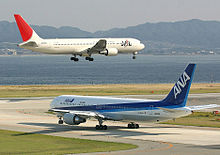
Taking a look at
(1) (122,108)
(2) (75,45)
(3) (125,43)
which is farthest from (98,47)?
(1) (122,108)

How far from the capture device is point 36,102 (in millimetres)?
103375

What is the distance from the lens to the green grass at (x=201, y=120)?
69.1m

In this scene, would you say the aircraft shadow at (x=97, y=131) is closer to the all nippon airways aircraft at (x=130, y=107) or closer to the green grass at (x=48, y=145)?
the all nippon airways aircraft at (x=130, y=107)

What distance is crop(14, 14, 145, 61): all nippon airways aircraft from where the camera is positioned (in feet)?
326

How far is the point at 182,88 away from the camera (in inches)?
2229

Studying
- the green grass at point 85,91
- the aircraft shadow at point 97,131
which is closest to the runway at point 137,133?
the aircraft shadow at point 97,131

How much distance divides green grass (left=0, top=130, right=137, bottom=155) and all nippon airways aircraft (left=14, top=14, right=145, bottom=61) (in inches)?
1705

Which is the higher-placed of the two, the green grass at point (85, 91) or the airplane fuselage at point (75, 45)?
the airplane fuselage at point (75, 45)

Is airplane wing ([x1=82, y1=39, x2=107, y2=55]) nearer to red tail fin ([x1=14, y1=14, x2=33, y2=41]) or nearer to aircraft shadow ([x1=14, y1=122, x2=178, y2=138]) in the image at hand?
red tail fin ([x1=14, y1=14, x2=33, y2=41])

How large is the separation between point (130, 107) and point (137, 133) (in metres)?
3.52

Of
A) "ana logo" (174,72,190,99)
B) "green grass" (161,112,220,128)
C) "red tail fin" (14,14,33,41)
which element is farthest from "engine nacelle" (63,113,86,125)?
"red tail fin" (14,14,33,41)

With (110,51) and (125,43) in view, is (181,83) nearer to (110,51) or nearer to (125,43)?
(110,51)

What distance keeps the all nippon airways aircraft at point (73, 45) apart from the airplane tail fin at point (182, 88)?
146 feet

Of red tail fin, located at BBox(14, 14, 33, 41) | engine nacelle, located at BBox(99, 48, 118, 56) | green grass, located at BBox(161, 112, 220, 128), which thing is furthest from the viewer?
red tail fin, located at BBox(14, 14, 33, 41)
